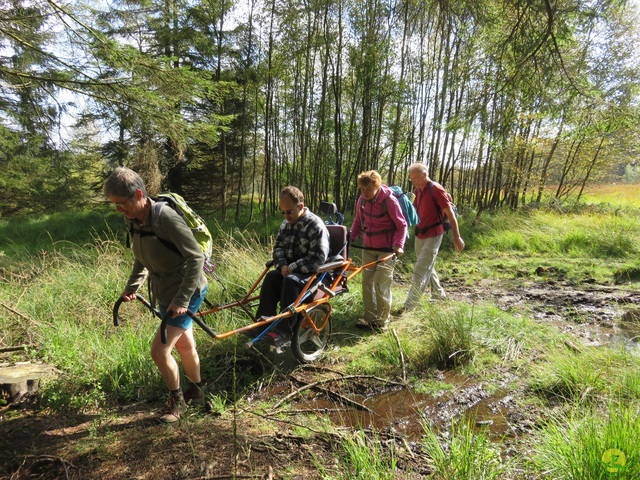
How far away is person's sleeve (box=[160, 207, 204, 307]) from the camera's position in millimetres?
2062

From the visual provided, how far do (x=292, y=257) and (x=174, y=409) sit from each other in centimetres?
156

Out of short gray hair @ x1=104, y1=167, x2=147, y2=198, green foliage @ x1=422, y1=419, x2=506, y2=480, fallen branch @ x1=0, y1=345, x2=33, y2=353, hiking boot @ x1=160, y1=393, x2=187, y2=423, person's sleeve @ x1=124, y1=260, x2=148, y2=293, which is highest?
short gray hair @ x1=104, y1=167, x2=147, y2=198

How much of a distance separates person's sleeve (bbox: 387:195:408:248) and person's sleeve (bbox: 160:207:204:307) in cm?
224

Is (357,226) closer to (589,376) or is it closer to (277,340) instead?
(277,340)

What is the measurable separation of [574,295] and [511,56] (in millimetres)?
3753

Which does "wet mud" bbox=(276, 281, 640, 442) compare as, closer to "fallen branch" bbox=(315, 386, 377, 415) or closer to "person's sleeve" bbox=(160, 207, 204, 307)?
"fallen branch" bbox=(315, 386, 377, 415)

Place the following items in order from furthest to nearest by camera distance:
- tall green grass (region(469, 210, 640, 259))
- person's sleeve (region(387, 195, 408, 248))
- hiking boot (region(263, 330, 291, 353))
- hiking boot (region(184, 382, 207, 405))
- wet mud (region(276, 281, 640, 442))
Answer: tall green grass (region(469, 210, 640, 259)) → person's sleeve (region(387, 195, 408, 248)) → hiking boot (region(263, 330, 291, 353)) → hiking boot (region(184, 382, 207, 405)) → wet mud (region(276, 281, 640, 442))

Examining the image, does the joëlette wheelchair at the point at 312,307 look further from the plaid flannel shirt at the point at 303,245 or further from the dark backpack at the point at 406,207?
the dark backpack at the point at 406,207

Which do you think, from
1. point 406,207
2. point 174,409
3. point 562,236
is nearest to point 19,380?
point 174,409

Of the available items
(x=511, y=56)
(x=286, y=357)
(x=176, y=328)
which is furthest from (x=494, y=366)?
(x=511, y=56)

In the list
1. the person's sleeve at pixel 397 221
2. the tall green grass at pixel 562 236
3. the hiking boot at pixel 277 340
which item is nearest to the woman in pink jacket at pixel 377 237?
the person's sleeve at pixel 397 221

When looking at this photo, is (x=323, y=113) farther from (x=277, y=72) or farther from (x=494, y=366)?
(x=494, y=366)

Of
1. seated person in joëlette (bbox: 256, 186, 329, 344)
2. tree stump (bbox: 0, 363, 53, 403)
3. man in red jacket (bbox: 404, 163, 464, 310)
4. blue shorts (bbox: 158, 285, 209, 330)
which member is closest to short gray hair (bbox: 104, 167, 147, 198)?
blue shorts (bbox: 158, 285, 209, 330)

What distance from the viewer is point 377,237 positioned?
395 cm
